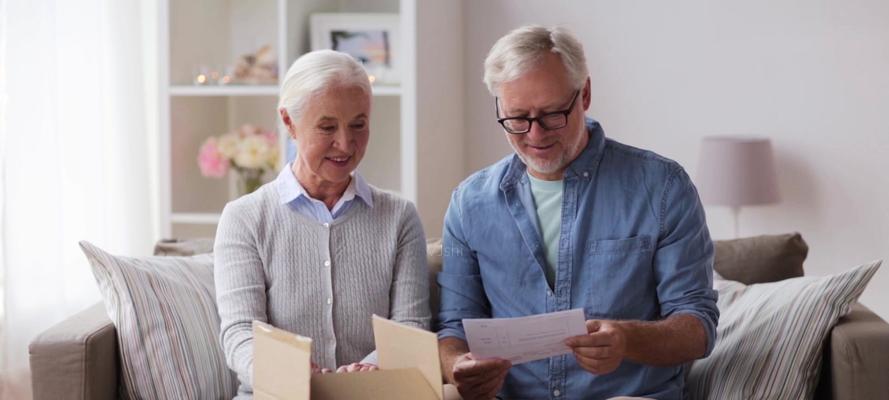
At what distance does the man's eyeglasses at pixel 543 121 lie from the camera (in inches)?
93.4

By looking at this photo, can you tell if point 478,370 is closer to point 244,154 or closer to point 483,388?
point 483,388

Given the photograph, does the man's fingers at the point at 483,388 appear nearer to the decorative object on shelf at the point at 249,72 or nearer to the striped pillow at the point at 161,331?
the striped pillow at the point at 161,331

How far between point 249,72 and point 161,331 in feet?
6.42

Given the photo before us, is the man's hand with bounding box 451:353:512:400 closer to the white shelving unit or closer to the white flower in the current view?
the white shelving unit

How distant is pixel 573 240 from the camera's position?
2.43m

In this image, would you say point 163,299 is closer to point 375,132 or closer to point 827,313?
point 827,313

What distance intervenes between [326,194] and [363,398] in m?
0.70

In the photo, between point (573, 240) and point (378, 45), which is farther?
point (378, 45)

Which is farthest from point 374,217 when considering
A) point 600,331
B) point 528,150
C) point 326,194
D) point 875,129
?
point 875,129

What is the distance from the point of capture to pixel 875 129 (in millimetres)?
4371

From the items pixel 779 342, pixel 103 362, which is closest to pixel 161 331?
pixel 103 362

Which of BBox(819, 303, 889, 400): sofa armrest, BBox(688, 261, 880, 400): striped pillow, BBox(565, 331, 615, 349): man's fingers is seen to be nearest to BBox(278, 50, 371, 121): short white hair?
BBox(565, 331, 615, 349): man's fingers

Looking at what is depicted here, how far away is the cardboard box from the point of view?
1934 millimetres

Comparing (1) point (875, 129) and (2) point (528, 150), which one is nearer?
(2) point (528, 150)
